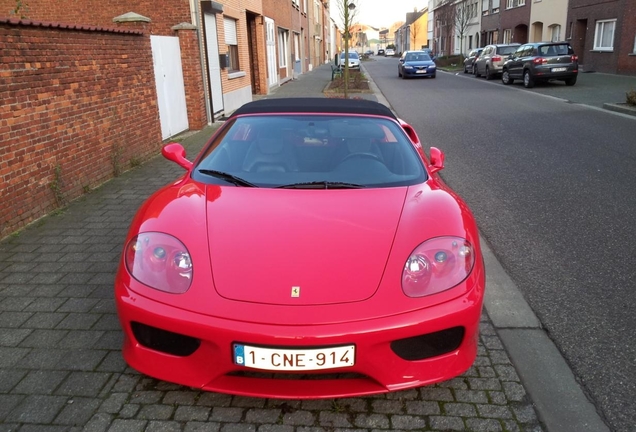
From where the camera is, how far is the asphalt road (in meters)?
3.11

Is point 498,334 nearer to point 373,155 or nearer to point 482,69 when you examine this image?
point 373,155

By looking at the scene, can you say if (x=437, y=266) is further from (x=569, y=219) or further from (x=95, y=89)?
(x=95, y=89)

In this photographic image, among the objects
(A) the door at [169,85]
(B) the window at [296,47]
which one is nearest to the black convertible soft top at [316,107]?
(A) the door at [169,85]

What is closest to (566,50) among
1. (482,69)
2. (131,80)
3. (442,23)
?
(482,69)

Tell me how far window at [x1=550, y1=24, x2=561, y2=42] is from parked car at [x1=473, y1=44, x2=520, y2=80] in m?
6.50

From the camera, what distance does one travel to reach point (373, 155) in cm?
362

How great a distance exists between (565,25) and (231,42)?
2308 centimetres

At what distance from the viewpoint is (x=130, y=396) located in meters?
2.71

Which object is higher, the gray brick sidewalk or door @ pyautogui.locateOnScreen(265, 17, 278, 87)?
door @ pyautogui.locateOnScreen(265, 17, 278, 87)

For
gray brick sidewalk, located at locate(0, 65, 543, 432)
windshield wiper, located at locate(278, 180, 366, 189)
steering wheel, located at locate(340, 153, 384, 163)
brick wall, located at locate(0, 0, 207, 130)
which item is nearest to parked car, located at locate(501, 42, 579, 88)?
brick wall, located at locate(0, 0, 207, 130)

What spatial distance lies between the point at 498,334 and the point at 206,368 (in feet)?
6.24

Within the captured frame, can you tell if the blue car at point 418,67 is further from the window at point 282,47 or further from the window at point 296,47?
the window at point 296,47

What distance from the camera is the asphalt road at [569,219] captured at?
311 cm

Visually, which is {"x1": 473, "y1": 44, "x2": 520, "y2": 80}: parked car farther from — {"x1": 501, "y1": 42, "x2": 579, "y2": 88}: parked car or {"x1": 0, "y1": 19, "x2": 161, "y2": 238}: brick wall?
{"x1": 0, "y1": 19, "x2": 161, "y2": 238}: brick wall
